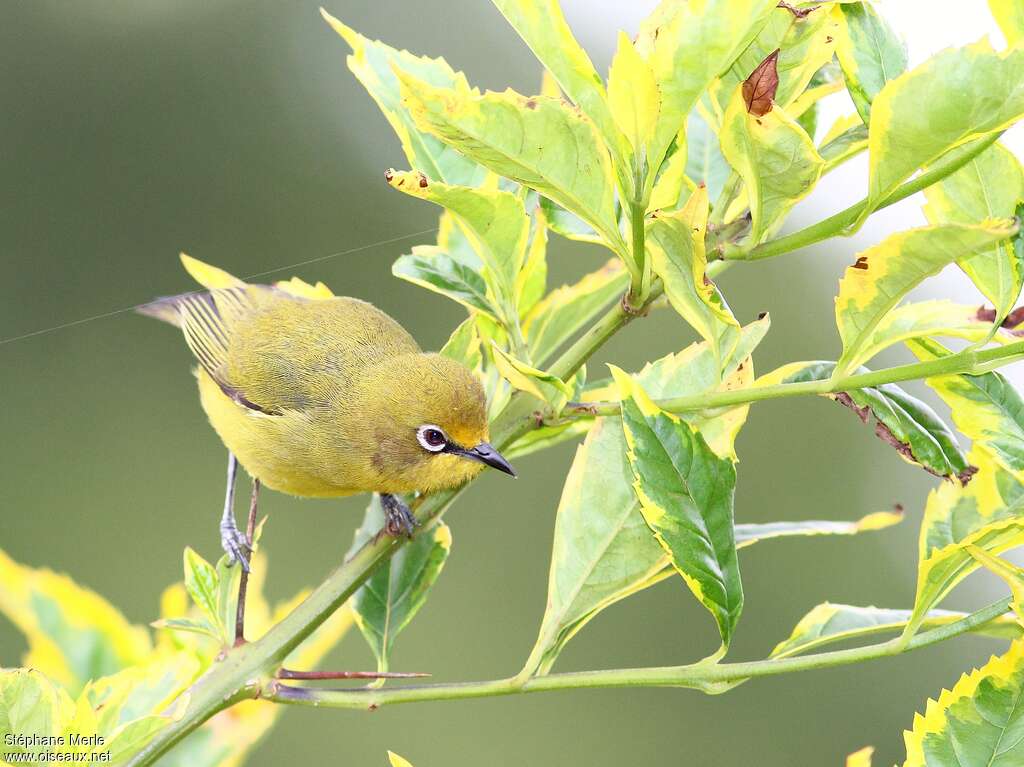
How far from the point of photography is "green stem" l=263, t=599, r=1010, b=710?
4.30ft

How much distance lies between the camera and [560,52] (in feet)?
4.00

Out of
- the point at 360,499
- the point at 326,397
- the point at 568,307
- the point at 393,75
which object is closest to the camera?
the point at 393,75

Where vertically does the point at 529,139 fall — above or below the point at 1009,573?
above

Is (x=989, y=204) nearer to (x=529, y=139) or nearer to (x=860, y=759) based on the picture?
(x=529, y=139)

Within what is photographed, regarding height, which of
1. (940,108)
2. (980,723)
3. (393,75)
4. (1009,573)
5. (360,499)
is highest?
(393,75)

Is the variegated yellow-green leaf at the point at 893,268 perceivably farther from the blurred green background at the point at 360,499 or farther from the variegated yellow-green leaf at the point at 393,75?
the blurred green background at the point at 360,499

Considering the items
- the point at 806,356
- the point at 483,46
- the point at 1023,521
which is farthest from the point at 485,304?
the point at 483,46

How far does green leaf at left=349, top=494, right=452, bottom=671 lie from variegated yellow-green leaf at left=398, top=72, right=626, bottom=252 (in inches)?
28.4

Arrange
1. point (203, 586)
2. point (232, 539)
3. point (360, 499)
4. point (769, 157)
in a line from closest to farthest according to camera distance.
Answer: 1. point (769, 157)
2. point (203, 586)
3. point (232, 539)
4. point (360, 499)

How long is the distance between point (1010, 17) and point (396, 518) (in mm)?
1064

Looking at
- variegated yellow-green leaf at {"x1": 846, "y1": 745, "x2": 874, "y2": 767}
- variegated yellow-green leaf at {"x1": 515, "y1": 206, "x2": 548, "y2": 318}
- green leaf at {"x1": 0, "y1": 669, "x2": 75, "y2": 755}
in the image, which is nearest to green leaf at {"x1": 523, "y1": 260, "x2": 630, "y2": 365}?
variegated yellow-green leaf at {"x1": 515, "y1": 206, "x2": 548, "y2": 318}

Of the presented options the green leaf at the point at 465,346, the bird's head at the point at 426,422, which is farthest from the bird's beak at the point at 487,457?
A: the green leaf at the point at 465,346

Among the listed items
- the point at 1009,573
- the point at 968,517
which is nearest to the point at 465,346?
the point at 968,517

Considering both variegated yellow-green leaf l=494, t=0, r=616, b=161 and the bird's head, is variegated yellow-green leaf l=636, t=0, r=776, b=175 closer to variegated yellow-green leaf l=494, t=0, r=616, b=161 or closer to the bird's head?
variegated yellow-green leaf l=494, t=0, r=616, b=161
